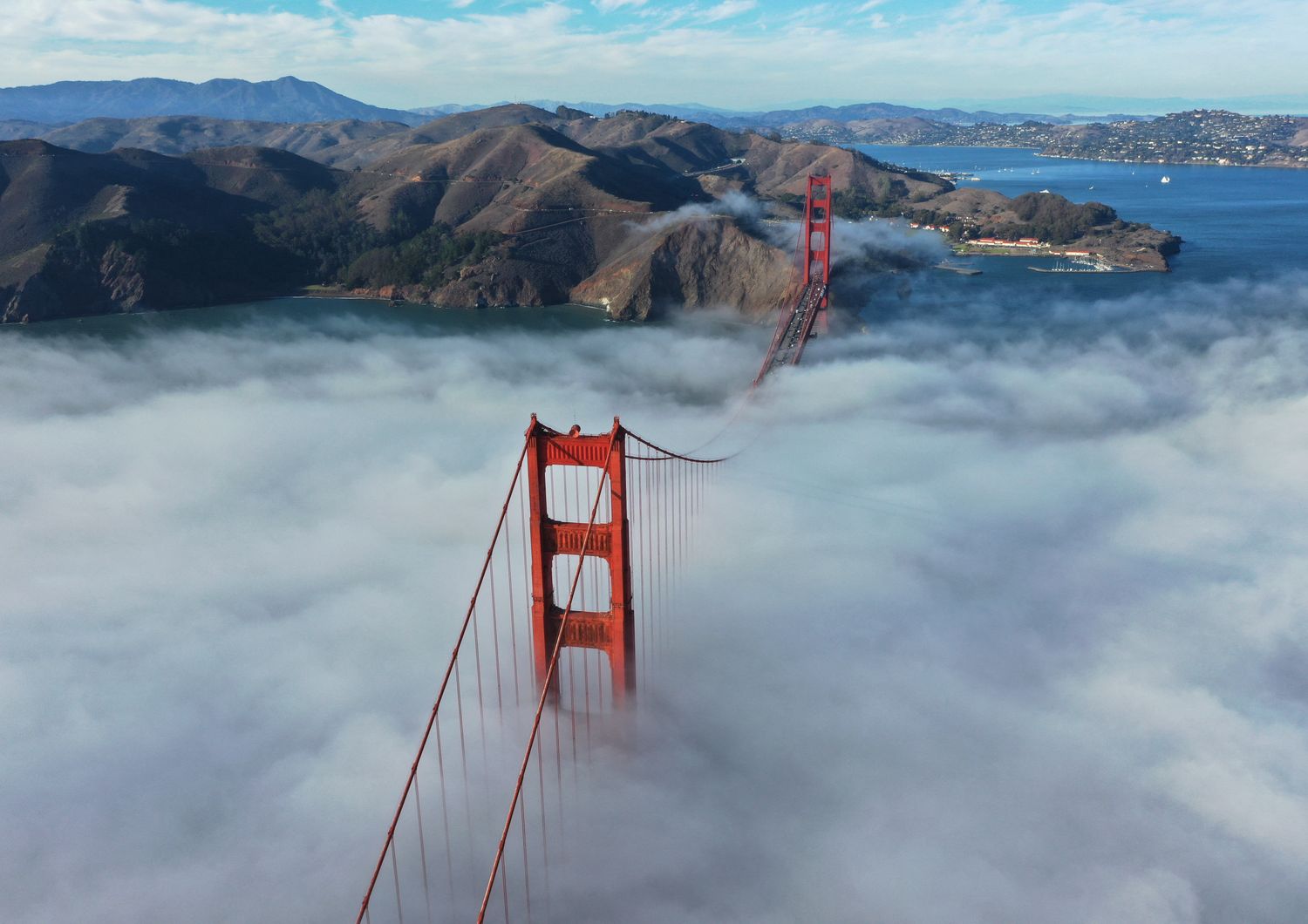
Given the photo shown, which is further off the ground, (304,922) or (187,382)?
(187,382)

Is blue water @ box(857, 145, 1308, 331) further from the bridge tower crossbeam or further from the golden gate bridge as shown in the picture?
the bridge tower crossbeam

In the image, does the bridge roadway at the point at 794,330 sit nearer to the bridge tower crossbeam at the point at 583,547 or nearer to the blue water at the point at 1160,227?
the blue water at the point at 1160,227

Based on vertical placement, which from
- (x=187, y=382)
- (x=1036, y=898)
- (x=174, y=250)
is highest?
(x=174, y=250)

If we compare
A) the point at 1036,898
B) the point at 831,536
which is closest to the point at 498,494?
the point at 831,536

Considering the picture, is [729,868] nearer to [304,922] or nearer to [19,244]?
[304,922]

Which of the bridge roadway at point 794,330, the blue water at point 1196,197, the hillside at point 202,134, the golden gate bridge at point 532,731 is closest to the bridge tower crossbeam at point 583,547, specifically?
the golden gate bridge at point 532,731

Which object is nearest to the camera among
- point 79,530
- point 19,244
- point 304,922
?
point 304,922

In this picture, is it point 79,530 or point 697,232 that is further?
point 697,232

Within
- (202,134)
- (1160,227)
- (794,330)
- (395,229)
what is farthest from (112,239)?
(202,134)

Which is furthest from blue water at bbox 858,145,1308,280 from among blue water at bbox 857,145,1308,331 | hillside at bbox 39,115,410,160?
hillside at bbox 39,115,410,160

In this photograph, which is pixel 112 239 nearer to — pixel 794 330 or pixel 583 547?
pixel 794 330
